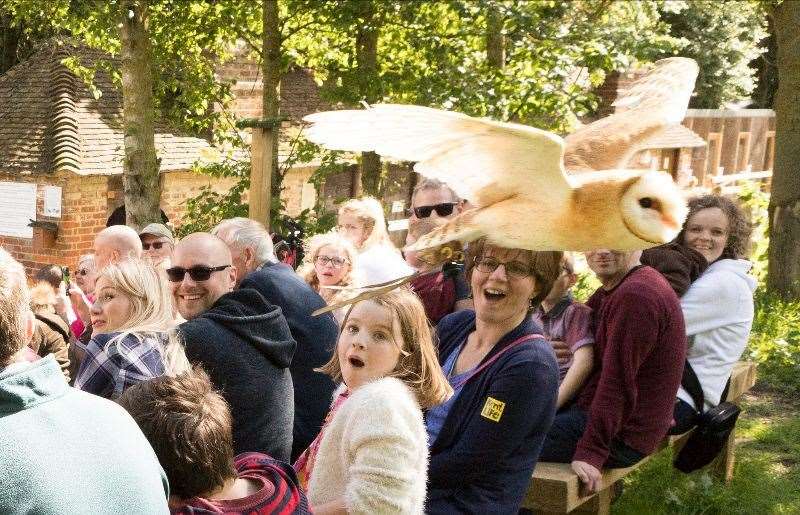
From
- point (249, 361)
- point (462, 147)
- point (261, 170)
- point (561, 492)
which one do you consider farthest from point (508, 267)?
point (261, 170)

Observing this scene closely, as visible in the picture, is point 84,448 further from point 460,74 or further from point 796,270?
point 796,270

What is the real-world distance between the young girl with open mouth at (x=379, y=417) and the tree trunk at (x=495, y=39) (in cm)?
661

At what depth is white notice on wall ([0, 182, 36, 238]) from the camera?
14898mm

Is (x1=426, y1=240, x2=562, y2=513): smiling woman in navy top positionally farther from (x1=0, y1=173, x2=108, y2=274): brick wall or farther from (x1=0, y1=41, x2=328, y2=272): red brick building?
(x1=0, y1=173, x2=108, y2=274): brick wall

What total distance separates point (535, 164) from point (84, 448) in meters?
1.39

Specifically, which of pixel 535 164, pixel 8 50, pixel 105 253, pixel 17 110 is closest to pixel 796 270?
pixel 105 253

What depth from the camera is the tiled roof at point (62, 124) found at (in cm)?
1480

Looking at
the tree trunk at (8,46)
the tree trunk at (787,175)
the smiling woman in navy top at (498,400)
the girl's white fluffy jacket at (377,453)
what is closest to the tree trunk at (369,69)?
the tree trunk at (787,175)

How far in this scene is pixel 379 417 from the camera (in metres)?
2.66

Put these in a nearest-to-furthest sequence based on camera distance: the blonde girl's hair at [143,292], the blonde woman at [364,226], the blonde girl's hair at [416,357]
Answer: the blonde girl's hair at [416,357]
the blonde girl's hair at [143,292]
the blonde woman at [364,226]

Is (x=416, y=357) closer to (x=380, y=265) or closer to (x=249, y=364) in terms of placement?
(x=249, y=364)

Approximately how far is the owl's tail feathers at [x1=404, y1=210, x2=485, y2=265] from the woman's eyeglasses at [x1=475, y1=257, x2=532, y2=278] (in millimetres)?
336

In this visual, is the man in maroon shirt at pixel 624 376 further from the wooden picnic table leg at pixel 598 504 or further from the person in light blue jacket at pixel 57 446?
the person in light blue jacket at pixel 57 446

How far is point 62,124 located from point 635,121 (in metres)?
13.3
